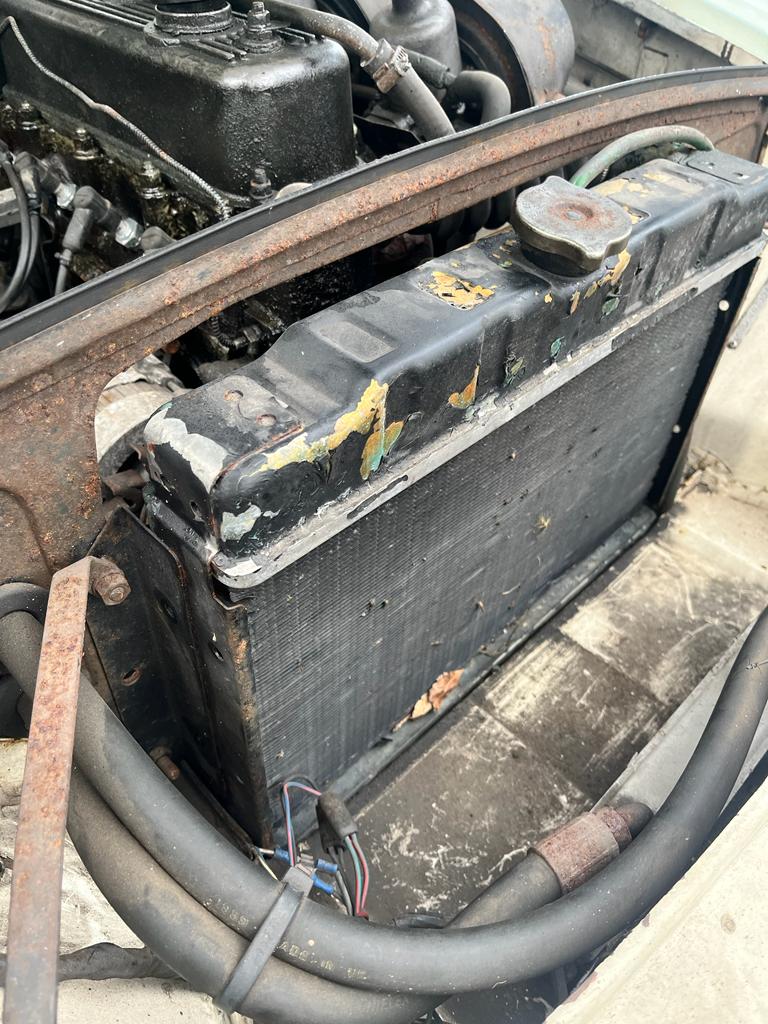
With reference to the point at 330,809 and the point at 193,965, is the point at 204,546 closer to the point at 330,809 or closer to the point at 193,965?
the point at 193,965

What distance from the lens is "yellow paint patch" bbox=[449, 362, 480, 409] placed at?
3.32ft

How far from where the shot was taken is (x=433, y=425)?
3.33ft

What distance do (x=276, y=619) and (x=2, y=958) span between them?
1.69 ft

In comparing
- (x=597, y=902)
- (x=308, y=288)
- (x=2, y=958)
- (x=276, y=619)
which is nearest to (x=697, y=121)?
(x=308, y=288)

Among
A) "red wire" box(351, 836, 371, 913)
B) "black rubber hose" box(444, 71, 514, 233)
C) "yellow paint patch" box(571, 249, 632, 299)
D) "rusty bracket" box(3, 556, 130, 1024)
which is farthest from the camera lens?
"black rubber hose" box(444, 71, 514, 233)

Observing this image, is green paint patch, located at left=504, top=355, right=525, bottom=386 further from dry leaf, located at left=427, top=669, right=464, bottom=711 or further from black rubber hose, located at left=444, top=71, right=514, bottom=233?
dry leaf, located at left=427, top=669, right=464, bottom=711

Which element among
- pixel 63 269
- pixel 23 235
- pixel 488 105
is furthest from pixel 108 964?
pixel 488 105

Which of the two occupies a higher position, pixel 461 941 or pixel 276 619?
pixel 276 619

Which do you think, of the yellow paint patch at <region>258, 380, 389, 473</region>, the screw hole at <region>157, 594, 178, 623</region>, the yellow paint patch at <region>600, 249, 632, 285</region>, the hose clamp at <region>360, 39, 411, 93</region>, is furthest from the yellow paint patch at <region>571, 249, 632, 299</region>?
the screw hole at <region>157, 594, 178, 623</region>

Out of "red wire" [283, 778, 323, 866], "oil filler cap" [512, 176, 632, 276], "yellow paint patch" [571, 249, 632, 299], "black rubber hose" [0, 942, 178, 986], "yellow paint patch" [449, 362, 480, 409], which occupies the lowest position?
"red wire" [283, 778, 323, 866]

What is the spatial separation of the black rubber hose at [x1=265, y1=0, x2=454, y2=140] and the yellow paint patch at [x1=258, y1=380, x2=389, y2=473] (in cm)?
76

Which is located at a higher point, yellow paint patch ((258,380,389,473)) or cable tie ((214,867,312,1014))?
yellow paint patch ((258,380,389,473))

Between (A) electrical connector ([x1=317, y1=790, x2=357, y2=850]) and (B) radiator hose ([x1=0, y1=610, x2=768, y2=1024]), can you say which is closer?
(B) radiator hose ([x1=0, y1=610, x2=768, y2=1024])

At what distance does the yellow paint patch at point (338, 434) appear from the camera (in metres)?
0.82
